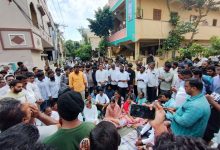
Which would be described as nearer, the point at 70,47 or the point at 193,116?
the point at 193,116

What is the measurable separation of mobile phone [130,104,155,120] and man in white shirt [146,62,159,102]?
4106 mm

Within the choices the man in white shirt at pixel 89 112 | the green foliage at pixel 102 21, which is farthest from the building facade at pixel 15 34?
the green foliage at pixel 102 21

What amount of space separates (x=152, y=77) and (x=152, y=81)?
160 millimetres

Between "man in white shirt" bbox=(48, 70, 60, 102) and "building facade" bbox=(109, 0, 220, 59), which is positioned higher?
"building facade" bbox=(109, 0, 220, 59)

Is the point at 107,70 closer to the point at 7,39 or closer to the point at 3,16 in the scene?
the point at 7,39

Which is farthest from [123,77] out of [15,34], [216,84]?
[15,34]

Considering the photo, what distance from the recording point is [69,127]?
1.46 metres

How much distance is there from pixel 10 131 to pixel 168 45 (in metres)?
13.1

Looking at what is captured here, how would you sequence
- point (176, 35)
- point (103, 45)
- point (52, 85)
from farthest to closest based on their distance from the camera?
1. point (103, 45)
2. point (176, 35)
3. point (52, 85)

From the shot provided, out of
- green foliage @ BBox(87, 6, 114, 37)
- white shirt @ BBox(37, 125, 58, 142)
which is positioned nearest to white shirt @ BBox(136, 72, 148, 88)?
white shirt @ BBox(37, 125, 58, 142)

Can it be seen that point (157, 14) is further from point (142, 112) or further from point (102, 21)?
point (142, 112)

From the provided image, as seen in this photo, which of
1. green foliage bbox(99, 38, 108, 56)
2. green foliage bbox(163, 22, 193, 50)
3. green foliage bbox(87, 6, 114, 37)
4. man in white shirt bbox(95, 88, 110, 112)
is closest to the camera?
man in white shirt bbox(95, 88, 110, 112)

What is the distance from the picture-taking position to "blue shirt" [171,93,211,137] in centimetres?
204

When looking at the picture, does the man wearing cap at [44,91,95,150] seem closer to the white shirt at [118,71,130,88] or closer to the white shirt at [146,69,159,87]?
the white shirt at [146,69,159,87]
